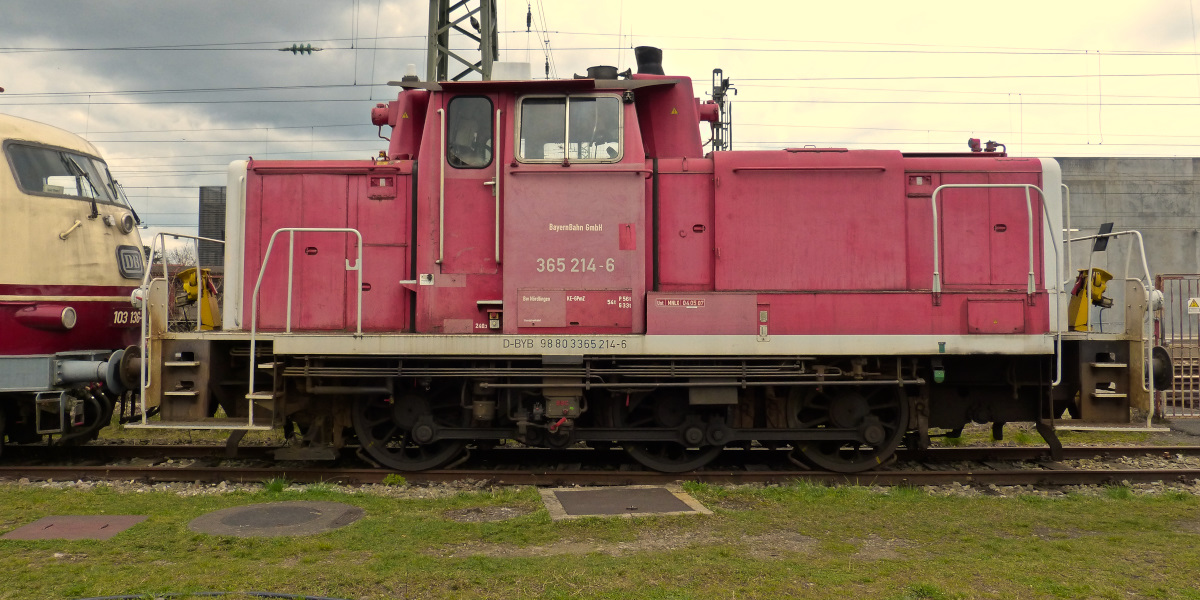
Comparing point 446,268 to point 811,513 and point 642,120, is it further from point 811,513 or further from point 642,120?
point 811,513

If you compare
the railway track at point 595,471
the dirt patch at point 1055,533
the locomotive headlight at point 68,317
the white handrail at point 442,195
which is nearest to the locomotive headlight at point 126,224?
the locomotive headlight at point 68,317

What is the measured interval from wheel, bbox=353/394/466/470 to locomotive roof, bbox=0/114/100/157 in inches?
186

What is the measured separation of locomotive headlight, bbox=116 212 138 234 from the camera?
8.93m

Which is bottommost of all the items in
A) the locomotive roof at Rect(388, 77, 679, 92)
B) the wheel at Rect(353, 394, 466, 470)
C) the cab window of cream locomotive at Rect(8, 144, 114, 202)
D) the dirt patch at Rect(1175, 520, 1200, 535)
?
the dirt patch at Rect(1175, 520, 1200, 535)

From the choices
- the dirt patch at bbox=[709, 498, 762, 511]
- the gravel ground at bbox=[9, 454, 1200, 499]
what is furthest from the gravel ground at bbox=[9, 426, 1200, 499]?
the dirt patch at bbox=[709, 498, 762, 511]

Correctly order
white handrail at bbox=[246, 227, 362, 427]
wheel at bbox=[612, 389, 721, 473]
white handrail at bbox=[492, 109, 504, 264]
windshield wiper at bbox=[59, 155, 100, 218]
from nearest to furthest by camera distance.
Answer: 1. white handrail at bbox=[246, 227, 362, 427]
2. white handrail at bbox=[492, 109, 504, 264]
3. wheel at bbox=[612, 389, 721, 473]
4. windshield wiper at bbox=[59, 155, 100, 218]

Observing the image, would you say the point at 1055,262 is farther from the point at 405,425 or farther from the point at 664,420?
the point at 405,425

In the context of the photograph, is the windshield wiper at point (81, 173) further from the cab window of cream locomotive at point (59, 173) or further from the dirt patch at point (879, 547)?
the dirt patch at point (879, 547)

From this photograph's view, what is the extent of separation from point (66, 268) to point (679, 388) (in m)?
6.73

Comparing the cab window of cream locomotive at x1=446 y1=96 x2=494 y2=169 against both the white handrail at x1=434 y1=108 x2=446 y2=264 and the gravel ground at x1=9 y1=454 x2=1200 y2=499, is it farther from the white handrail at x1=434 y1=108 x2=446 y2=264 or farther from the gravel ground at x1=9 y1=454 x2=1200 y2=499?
the gravel ground at x1=9 y1=454 x2=1200 y2=499

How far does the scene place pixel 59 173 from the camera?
844cm

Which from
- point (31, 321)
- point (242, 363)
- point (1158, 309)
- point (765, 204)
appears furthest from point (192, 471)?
point (1158, 309)

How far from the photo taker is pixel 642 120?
7793mm

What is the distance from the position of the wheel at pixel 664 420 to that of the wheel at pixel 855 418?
955 mm
